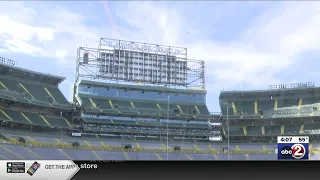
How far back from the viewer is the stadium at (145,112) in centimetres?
214

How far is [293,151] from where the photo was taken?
2068 mm

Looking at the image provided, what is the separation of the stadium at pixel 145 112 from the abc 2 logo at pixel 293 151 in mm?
62

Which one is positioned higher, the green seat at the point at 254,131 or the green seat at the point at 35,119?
the green seat at the point at 35,119

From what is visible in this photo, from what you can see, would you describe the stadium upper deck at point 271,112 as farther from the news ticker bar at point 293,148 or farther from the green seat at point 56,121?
the green seat at point 56,121

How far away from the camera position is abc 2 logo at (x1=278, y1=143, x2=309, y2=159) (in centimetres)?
205

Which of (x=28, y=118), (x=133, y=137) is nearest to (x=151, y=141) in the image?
(x=133, y=137)

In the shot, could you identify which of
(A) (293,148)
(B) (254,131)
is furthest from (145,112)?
(A) (293,148)

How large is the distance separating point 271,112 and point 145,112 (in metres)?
0.99

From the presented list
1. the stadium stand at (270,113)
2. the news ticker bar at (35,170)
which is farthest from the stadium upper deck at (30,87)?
the stadium stand at (270,113)

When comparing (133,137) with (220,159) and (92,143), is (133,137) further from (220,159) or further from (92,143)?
(220,159)

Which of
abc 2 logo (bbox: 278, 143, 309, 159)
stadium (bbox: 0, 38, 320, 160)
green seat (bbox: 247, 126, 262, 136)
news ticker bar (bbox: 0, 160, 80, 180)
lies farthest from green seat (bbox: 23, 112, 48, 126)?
abc 2 logo (bbox: 278, 143, 309, 159)

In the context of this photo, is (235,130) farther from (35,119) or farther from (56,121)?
(35,119)

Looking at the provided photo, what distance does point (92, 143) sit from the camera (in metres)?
2.23

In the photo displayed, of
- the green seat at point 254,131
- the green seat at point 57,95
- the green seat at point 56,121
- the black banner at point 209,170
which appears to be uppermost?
the green seat at point 57,95
